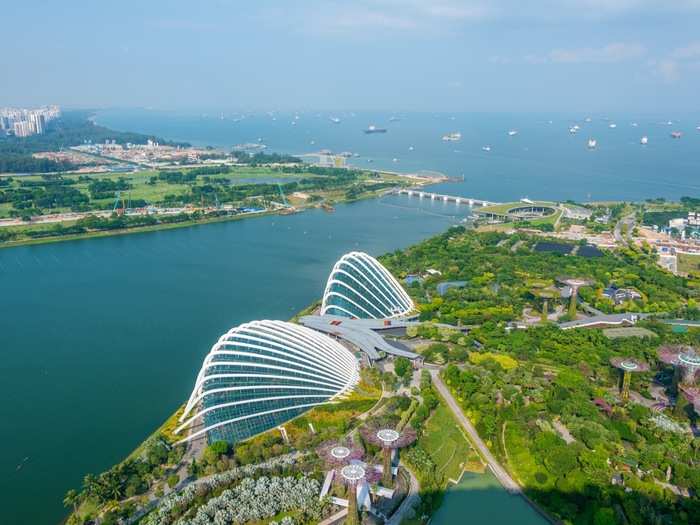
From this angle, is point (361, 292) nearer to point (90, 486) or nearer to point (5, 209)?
point (90, 486)

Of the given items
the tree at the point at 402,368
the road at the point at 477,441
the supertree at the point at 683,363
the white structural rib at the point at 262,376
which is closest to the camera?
the road at the point at 477,441

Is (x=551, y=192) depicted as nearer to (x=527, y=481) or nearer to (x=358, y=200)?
(x=358, y=200)

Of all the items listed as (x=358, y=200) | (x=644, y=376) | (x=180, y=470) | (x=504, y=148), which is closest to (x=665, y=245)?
(x=644, y=376)

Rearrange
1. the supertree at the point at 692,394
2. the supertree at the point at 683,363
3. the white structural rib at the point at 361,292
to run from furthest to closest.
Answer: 1. the white structural rib at the point at 361,292
2. the supertree at the point at 683,363
3. the supertree at the point at 692,394

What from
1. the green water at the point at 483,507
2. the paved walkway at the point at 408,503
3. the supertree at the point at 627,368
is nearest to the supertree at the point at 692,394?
the supertree at the point at 627,368

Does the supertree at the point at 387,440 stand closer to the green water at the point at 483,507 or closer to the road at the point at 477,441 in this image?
the green water at the point at 483,507

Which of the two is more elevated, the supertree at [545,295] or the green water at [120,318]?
the supertree at [545,295]

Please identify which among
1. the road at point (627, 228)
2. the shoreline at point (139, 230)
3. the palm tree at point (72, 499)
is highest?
the road at point (627, 228)

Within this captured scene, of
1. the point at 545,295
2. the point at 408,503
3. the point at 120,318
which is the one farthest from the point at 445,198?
the point at 408,503
